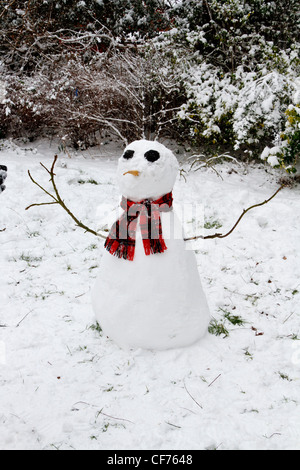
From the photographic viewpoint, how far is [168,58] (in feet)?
22.5

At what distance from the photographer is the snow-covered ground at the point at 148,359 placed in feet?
6.53

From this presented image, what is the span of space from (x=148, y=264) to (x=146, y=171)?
636 millimetres

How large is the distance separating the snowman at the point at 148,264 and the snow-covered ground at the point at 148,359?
0.24m

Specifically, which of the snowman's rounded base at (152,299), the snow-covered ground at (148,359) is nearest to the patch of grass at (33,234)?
the snow-covered ground at (148,359)

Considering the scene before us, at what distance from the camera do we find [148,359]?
2463mm

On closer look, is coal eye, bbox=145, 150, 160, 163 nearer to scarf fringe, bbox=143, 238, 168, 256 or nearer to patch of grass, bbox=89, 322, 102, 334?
scarf fringe, bbox=143, 238, 168, 256

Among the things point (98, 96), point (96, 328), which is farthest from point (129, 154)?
point (98, 96)

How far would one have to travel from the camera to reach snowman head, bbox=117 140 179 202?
224 centimetres

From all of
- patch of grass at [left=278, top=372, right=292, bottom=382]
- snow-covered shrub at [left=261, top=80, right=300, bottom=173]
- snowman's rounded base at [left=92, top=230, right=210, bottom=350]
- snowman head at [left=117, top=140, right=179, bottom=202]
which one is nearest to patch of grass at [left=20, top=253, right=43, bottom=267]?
snowman's rounded base at [left=92, top=230, right=210, bottom=350]

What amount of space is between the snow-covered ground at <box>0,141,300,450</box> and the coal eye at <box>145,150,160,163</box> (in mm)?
1396

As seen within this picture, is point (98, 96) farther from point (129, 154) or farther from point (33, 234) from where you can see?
point (129, 154)

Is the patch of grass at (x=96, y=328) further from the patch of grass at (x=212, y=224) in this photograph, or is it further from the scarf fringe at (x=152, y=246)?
the patch of grass at (x=212, y=224)

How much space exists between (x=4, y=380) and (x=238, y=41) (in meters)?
7.03

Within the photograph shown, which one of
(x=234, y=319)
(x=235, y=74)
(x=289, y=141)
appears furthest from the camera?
(x=235, y=74)
